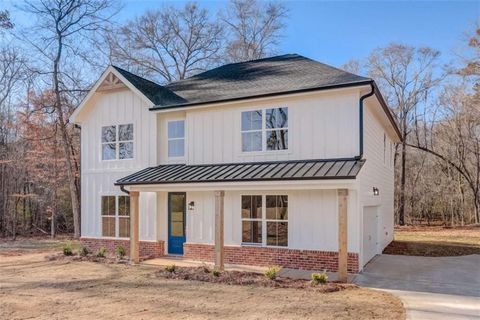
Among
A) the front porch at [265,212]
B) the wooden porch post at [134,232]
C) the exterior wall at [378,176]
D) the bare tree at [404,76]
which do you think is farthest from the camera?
the bare tree at [404,76]

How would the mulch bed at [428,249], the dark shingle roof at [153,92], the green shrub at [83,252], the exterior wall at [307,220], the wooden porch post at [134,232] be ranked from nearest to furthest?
the exterior wall at [307,220] → the wooden porch post at [134,232] → the green shrub at [83,252] → the dark shingle roof at [153,92] → the mulch bed at [428,249]

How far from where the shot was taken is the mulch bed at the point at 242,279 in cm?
895

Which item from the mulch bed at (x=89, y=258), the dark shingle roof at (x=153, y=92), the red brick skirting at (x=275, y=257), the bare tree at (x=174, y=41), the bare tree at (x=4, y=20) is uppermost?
the bare tree at (x=174, y=41)

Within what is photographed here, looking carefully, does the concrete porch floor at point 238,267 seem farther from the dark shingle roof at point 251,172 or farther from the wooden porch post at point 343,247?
the dark shingle roof at point 251,172

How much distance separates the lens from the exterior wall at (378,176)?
11.7m

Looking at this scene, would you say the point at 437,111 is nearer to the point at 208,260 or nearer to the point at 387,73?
the point at 387,73

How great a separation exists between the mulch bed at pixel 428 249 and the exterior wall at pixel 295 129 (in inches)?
234

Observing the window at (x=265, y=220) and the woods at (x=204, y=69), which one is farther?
the woods at (x=204, y=69)

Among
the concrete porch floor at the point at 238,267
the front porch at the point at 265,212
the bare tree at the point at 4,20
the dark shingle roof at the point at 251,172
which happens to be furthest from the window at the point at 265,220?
the bare tree at the point at 4,20

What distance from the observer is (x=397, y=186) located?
3066cm

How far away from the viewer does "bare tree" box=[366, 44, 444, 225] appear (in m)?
29.9

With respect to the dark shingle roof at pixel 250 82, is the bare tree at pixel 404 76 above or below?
above

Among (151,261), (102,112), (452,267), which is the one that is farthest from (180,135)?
(452,267)

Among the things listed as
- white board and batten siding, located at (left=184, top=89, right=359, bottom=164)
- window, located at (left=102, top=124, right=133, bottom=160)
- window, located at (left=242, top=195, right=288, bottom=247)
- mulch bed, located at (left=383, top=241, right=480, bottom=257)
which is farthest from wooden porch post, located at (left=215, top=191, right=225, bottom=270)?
mulch bed, located at (left=383, top=241, right=480, bottom=257)
